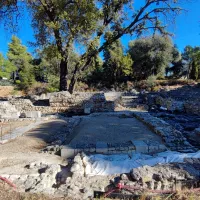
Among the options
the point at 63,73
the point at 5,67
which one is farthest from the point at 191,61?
the point at 5,67

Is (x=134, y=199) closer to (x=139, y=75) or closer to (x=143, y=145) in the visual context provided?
(x=143, y=145)

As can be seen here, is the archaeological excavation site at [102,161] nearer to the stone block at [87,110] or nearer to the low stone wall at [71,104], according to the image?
the low stone wall at [71,104]

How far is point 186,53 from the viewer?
39719 mm

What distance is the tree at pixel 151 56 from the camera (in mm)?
31953

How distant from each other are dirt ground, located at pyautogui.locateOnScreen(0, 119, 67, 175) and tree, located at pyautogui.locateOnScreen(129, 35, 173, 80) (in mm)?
28059

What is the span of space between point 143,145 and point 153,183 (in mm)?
1886

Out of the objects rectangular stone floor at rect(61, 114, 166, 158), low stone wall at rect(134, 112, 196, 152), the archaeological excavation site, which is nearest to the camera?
the archaeological excavation site

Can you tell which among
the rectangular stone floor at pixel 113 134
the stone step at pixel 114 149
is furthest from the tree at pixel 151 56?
the stone step at pixel 114 149

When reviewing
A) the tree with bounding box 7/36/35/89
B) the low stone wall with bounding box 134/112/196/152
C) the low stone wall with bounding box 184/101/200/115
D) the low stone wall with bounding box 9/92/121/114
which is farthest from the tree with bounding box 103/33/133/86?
the low stone wall with bounding box 134/112/196/152

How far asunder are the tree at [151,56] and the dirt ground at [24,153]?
28.1 metres

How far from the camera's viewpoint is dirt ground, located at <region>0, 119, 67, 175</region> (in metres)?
4.11

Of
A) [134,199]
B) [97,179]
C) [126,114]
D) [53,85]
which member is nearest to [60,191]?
[97,179]

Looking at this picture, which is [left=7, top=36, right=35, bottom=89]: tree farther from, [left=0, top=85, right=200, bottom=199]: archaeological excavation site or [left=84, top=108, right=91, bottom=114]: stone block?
[left=0, top=85, right=200, bottom=199]: archaeological excavation site

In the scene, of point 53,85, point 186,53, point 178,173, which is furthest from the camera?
point 186,53
